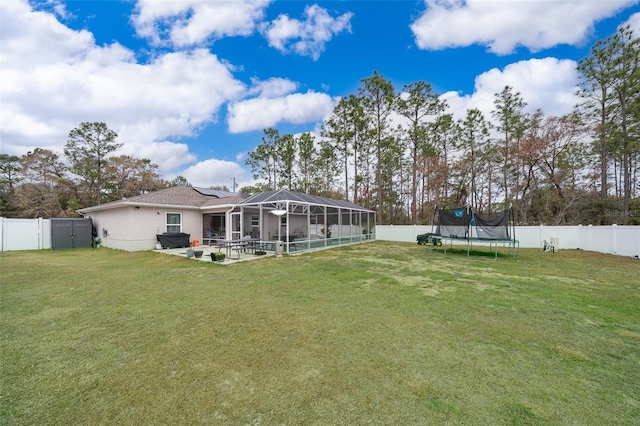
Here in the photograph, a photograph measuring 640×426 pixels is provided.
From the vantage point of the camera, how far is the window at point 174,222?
12750 mm

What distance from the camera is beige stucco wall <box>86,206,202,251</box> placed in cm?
1149

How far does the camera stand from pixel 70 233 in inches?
507

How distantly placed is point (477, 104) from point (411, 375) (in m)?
21.9

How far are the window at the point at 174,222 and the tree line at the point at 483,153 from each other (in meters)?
13.0

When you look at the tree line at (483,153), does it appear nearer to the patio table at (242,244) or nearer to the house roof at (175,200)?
the house roof at (175,200)

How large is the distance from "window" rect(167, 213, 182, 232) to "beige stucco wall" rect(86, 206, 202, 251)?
6.6 inches

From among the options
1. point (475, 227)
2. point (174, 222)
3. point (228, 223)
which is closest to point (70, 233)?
point (174, 222)

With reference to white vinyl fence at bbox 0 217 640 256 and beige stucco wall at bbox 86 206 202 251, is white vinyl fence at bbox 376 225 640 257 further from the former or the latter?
beige stucco wall at bbox 86 206 202 251

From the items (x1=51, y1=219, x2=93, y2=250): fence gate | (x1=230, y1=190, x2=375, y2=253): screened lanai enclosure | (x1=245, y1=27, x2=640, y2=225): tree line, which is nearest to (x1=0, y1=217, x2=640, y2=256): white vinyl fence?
(x1=51, y1=219, x2=93, y2=250): fence gate

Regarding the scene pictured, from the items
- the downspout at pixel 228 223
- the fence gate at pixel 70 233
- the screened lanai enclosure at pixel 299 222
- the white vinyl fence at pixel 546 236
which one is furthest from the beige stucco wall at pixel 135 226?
the screened lanai enclosure at pixel 299 222

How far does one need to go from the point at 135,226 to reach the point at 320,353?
12.3 metres

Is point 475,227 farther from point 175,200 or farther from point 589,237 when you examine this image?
point 175,200

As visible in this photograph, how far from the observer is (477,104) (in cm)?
1859

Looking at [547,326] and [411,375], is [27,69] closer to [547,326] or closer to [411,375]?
[411,375]
